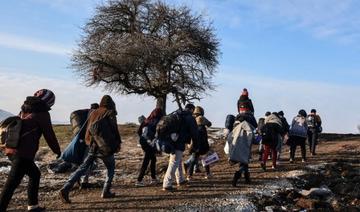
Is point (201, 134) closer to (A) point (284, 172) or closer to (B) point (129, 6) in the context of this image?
(A) point (284, 172)

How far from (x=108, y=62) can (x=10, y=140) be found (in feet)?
77.6

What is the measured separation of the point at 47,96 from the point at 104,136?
3.96 ft

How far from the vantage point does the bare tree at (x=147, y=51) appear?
3112 centimetres

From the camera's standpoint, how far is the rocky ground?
9.58 m

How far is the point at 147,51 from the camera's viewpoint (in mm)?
30594

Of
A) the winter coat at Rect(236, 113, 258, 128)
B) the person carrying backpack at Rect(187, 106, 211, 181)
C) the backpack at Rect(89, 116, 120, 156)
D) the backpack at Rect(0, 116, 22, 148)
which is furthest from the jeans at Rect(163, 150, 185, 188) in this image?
the backpack at Rect(0, 116, 22, 148)

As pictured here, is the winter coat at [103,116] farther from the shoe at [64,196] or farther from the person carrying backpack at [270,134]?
the person carrying backpack at [270,134]

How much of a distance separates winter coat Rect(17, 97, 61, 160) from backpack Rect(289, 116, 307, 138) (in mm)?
9162

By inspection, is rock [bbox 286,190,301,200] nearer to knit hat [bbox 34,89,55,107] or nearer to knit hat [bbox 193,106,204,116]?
knit hat [bbox 193,106,204,116]

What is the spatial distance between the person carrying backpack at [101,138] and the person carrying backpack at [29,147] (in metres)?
0.93

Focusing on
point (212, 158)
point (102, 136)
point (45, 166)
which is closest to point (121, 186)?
point (212, 158)

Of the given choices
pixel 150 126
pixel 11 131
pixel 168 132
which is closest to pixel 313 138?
pixel 150 126

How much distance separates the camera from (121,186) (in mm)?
12102

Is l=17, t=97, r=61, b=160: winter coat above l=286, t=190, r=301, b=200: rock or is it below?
above
